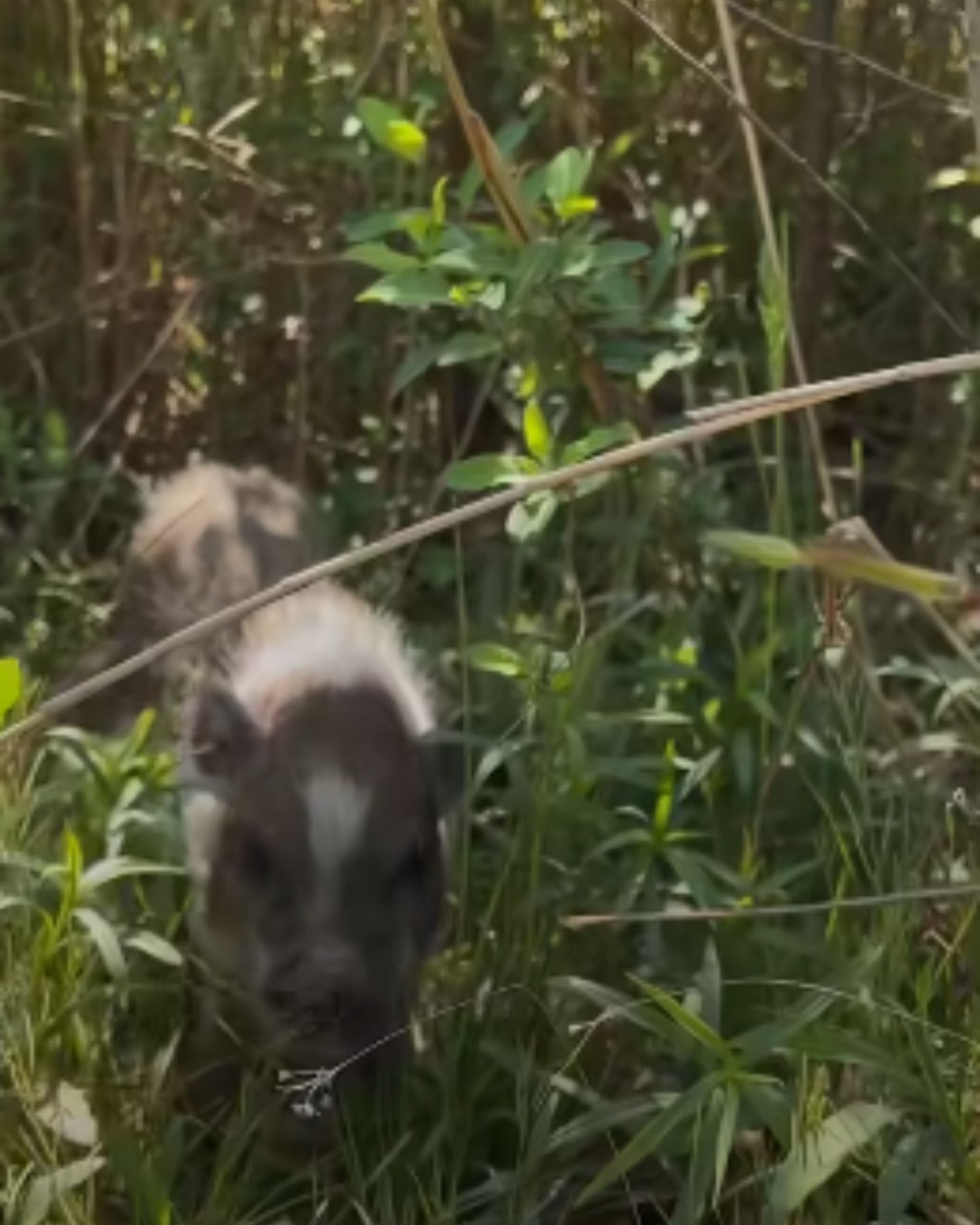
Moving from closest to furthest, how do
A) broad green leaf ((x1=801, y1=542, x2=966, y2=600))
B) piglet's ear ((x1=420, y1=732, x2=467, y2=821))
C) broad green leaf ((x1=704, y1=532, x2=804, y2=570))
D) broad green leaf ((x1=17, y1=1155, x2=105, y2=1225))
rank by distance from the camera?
broad green leaf ((x1=801, y1=542, x2=966, y2=600)) < broad green leaf ((x1=704, y1=532, x2=804, y2=570)) < broad green leaf ((x1=17, y1=1155, x2=105, y2=1225)) < piglet's ear ((x1=420, y1=732, x2=467, y2=821))

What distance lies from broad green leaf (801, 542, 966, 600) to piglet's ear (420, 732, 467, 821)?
169 cm

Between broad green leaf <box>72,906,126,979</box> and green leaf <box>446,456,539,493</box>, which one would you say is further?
broad green leaf <box>72,906,126,979</box>

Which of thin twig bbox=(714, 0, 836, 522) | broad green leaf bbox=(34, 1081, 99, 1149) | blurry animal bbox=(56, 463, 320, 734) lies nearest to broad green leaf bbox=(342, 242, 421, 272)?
thin twig bbox=(714, 0, 836, 522)

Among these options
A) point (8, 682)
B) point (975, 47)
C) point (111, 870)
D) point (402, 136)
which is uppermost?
point (975, 47)

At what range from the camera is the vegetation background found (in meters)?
2.57

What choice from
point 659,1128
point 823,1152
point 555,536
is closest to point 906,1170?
point 823,1152

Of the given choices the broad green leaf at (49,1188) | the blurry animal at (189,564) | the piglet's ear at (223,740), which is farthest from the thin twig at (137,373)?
the broad green leaf at (49,1188)

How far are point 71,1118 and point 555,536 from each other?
158 centimetres

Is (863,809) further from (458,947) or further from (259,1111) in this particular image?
(259,1111)

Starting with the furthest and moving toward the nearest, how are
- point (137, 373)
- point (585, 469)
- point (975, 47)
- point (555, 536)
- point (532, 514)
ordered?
point (137, 373), point (555, 536), point (532, 514), point (975, 47), point (585, 469)

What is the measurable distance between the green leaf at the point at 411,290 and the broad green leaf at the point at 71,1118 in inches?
39.7

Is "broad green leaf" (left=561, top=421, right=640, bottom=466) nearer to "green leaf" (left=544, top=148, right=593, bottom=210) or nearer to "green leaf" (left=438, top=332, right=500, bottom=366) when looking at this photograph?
"green leaf" (left=438, top=332, right=500, bottom=366)

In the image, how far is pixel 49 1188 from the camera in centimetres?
243

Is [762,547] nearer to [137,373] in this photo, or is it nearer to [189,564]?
[189,564]
